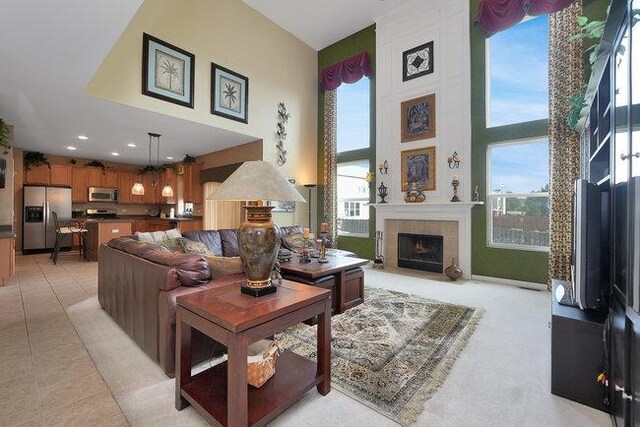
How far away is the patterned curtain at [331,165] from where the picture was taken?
22.1ft

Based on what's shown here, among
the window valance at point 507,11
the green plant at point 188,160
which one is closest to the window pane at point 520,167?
the window valance at point 507,11

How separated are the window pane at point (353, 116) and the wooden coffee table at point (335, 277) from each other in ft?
12.4

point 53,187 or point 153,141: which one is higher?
point 153,141

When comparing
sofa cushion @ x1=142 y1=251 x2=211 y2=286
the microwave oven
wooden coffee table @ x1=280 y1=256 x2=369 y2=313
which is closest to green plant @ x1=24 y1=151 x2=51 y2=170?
the microwave oven

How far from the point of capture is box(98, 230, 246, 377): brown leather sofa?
76.1 inches

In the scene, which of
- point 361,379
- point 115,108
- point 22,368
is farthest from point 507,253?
point 115,108

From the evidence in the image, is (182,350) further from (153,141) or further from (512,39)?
(512,39)

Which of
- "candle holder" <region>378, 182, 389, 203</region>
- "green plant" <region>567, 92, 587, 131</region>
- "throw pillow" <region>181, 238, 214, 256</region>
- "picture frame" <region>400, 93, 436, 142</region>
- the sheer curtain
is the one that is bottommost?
"throw pillow" <region>181, 238, 214, 256</region>

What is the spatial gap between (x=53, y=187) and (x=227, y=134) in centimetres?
524

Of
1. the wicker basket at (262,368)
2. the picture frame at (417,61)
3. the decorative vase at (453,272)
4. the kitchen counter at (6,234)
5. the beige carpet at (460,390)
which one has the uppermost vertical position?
the picture frame at (417,61)

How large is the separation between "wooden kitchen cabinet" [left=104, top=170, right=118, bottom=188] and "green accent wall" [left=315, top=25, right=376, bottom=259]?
6097 millimetres

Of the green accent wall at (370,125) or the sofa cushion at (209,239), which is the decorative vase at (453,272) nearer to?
the green accent wall at (370,125)

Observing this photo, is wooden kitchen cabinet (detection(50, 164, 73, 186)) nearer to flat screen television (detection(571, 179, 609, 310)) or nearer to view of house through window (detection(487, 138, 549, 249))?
view of house through window (detection(487, 138, 549, 249))

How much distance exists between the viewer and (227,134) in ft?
18.1
